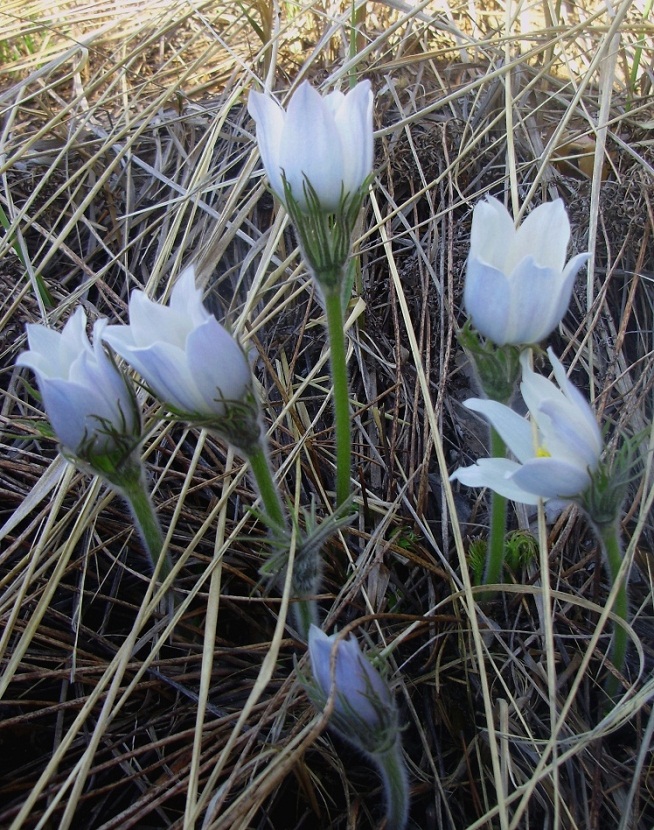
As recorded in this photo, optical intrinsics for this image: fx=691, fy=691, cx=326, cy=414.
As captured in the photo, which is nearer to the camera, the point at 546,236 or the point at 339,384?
the point at 546,236

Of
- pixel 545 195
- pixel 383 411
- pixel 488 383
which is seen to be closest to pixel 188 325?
pixel 488 383

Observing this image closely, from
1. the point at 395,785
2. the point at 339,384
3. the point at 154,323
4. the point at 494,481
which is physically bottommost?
the point at 395,785

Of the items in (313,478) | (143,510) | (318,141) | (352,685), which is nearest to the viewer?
(352,685)

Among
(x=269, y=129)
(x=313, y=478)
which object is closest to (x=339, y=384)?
(x=313, y=478)

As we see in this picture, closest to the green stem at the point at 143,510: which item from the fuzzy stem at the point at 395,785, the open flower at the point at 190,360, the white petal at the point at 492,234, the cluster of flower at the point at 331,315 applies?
the cluster of flower at the point at 331,315

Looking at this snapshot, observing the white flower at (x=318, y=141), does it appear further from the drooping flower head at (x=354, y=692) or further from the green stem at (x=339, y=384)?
the drooping flower head at (x=354, y=692)

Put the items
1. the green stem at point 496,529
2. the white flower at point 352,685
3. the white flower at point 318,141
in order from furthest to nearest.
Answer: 1. the green stem at point 496,529
2. the white flower at point 318,141
3. the white flower at point 352,685

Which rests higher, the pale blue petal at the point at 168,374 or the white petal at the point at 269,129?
the white petal at the point at 269,129

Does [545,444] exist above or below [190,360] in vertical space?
below

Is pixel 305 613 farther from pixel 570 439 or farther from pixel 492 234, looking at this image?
pixel 492 234
